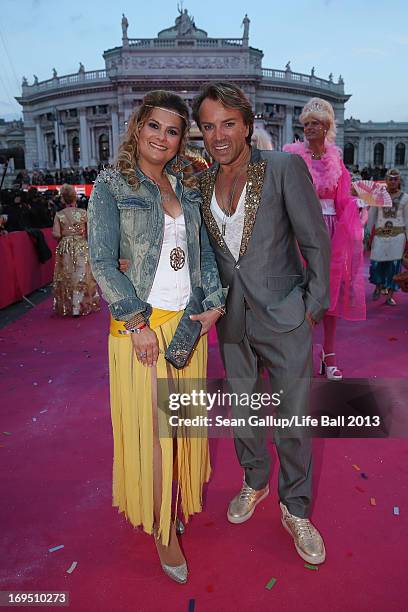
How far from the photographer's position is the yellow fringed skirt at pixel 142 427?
219 cm

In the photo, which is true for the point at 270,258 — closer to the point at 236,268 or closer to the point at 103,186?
the point at 236,268

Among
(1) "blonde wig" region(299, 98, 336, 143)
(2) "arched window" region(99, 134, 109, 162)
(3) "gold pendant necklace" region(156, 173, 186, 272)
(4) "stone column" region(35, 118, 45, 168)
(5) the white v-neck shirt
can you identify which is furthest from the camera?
(4) "stone column" region(35, 118, 45, 168)

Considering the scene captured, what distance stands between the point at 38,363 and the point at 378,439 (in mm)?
3661

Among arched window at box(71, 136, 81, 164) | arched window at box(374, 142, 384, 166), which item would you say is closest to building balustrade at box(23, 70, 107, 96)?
arched window at box(71, 136, 81, 164)

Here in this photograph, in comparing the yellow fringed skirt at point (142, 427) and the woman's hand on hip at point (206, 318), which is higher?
the woman's hand on hip at point (206, 318)

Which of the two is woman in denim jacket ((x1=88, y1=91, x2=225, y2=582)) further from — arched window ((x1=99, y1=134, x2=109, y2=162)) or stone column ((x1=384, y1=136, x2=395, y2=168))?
stone column ((x1=384, y1=136, x2=395, y2=168))

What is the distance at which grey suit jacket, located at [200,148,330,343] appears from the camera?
223 centimetres

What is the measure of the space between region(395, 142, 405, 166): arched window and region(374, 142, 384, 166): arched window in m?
1.93

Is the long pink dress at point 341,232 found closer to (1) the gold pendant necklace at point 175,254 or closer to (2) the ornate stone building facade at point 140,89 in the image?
(1) the gold pendant necklace at point 175,254

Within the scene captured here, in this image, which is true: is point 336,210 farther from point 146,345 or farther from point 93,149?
point 93,149

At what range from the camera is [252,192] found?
224 cm

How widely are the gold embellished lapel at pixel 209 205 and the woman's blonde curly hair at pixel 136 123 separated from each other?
33 cm

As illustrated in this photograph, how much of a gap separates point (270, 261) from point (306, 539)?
1.37m

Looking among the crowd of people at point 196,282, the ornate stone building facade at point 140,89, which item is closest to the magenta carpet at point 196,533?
the crowd of people at point 196,282
